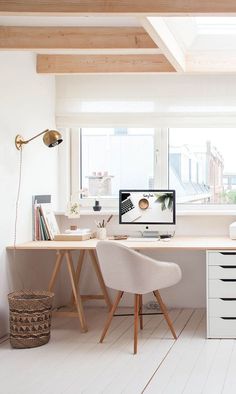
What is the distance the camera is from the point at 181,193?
591 centimetres

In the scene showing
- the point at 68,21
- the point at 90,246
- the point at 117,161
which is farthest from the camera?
the point at 117,161

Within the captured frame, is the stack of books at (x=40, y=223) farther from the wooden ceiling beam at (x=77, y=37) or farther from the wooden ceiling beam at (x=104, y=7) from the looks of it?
the wooden ceiling beam at (x=104, y=7)

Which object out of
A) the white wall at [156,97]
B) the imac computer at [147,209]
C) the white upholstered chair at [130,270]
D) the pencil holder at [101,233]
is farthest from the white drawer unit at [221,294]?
the white wall at [156,97]

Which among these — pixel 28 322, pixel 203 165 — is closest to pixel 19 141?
pixel 28 322

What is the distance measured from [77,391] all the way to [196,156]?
291cm

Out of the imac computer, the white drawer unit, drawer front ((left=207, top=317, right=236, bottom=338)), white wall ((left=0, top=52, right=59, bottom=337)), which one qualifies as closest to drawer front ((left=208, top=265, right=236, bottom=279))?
the white drawer unit

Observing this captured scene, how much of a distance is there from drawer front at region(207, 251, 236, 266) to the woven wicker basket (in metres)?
1.23

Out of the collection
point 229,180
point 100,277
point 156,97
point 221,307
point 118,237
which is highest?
point 156,97

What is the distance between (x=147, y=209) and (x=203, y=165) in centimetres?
81

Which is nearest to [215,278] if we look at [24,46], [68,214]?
[68,214]

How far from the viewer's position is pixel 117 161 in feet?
19.7

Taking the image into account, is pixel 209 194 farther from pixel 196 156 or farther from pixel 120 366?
pixel 120 366

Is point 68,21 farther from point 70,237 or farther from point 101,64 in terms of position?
point 70,237

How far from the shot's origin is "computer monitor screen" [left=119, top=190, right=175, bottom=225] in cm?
544
